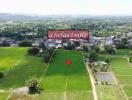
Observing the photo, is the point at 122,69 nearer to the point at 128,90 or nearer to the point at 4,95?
the point at 128,90

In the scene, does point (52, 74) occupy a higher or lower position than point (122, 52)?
higher

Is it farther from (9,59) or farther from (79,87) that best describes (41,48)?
(79,87)

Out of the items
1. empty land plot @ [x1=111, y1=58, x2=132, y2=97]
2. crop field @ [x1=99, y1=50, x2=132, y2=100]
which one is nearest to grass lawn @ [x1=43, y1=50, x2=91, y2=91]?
crop field @ [x1=99, y1=50, x2=132, y2=100]

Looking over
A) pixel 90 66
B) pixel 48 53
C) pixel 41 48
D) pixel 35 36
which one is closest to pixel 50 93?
pixel 90 66

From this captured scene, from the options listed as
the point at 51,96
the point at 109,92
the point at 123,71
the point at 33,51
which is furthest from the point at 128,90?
the point at 33,51

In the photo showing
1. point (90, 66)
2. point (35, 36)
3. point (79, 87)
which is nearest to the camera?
point (79, 87)

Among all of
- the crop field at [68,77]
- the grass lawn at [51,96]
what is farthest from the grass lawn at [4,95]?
the crop field at [68,77]

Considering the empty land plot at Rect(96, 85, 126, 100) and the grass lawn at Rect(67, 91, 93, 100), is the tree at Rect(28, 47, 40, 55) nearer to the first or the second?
the empty land plot at Rect(96, 85, 126, 100)
